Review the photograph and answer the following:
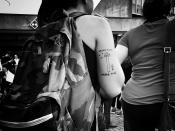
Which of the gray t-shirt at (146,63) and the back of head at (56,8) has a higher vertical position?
the back of head at (56,8)

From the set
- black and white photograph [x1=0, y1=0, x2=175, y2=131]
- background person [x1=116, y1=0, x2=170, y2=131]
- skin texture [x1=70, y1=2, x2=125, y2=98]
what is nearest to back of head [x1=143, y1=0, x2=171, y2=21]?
background person [x1=116, y1=0, x2=170, y2=131]

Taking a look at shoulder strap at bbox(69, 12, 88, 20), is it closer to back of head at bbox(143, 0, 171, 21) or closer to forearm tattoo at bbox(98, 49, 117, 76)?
forearm tattoo at bbox(98, 49, 117, 76)

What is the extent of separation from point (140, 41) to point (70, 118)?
113 cm

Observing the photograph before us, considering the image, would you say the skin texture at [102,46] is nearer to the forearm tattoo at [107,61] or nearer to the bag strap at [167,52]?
the forearm tattoo at [107,61]

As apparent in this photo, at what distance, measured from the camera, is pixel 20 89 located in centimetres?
141

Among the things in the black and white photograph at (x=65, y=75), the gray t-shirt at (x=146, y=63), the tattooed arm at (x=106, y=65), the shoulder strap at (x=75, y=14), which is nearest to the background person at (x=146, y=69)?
the gray t-shirt at (x=146, y=63)

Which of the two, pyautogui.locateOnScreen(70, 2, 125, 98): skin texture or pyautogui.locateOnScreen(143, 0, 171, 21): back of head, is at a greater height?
pyautogui.locateOnScreen(143, 0, 171, 21): back of head

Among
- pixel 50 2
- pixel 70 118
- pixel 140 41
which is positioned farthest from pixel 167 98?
pixel 50 2

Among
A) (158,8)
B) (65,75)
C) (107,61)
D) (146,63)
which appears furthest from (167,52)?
(65,75)

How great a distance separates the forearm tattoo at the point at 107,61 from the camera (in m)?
1.49

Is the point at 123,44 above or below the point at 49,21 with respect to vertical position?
below

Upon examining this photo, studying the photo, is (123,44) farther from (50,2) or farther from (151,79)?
(50,2)

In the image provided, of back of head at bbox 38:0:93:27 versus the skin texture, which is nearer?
the skin texture

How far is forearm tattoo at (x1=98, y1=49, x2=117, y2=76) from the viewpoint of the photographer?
58.8 inches
